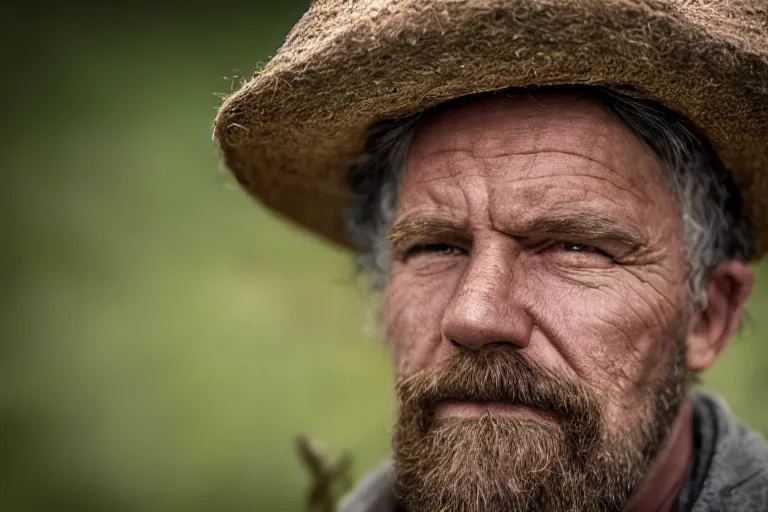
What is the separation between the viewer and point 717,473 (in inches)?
88.2

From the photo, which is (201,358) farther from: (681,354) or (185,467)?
(681,354)

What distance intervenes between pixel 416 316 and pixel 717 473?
2.96 ft

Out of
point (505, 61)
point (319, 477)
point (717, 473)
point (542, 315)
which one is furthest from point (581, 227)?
point (319, 477)

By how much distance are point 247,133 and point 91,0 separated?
15.7ft

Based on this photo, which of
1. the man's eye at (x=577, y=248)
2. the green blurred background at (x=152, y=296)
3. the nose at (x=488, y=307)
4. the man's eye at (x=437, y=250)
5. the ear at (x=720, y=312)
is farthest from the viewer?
the green blurred background at (x=152, y=296)

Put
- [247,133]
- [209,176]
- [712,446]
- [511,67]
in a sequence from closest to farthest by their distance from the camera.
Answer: [511,67], [247,133], [712,446], [209,176]

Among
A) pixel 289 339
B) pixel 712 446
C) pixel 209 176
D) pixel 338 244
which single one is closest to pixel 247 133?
pixel 338 244

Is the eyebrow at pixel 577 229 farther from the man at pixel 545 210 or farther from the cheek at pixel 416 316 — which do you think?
the cheek at pixel 416 316

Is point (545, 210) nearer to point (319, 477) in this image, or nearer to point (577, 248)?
point (577, 248)

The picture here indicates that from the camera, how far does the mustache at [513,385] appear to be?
1972 millimetres

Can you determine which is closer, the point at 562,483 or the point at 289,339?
the point at 562,483

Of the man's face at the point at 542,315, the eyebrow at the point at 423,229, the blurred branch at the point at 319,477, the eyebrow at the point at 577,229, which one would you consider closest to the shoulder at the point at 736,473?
the man's face at the point at 542,315

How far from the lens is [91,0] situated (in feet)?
20.7

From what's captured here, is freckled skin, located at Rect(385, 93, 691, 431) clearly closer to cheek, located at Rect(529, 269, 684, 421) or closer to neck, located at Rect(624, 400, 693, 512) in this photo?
cheek, located at Rect(529, 269, 684, 421)
